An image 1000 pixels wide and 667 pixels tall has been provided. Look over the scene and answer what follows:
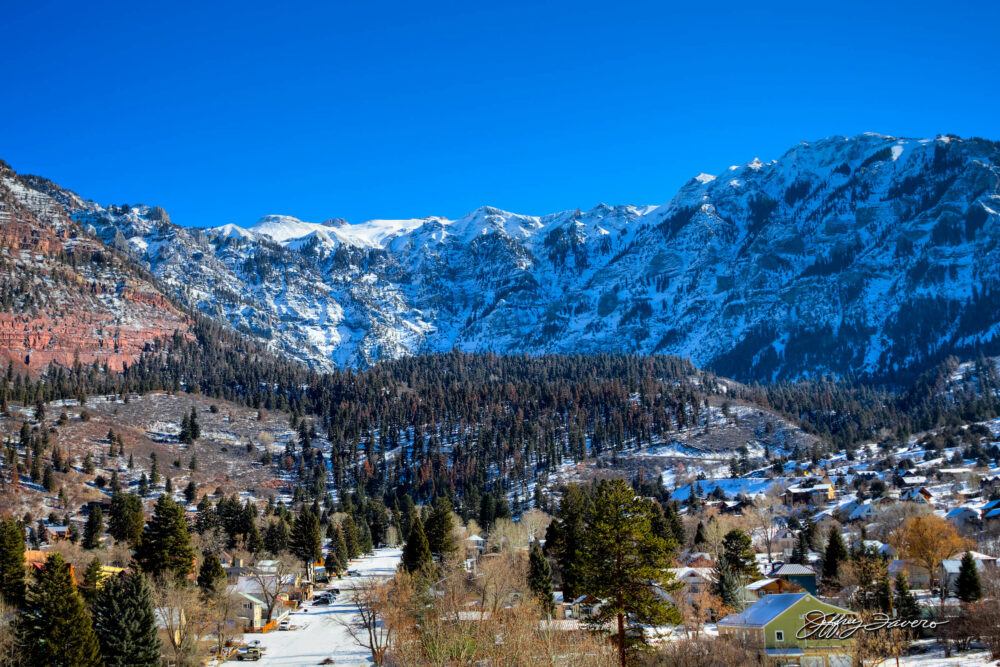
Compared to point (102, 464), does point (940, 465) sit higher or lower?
lower

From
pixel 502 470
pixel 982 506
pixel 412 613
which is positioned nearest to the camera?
pixel 412 613

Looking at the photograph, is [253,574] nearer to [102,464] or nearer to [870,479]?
[102,464]

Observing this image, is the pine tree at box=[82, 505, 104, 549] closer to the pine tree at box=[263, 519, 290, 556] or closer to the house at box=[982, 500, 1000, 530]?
the pine tree at box=[263, 519, 290, 556]

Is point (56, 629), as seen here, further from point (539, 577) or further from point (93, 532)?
point (93, 532)

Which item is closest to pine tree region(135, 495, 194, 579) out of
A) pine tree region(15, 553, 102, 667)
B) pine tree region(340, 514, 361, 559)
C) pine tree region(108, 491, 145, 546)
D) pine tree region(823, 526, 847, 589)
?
pine tree region(15, 553, 102, 667)

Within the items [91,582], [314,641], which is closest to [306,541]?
[314,641]

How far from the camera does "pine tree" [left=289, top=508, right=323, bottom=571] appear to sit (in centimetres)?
9906

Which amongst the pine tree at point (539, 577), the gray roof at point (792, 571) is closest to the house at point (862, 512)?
the gray roof at point (792, 571)

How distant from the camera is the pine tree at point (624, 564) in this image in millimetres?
43344

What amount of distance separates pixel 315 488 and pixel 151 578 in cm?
11212

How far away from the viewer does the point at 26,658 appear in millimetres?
48375

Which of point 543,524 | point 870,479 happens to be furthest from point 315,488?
point 870,479

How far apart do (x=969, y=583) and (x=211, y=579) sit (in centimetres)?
7016

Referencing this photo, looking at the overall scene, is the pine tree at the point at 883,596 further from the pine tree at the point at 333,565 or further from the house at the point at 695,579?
the pine tree at the point at 333,565
